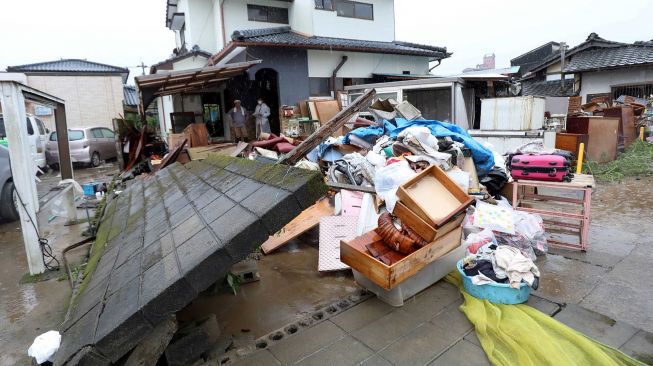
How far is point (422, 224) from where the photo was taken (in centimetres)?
304

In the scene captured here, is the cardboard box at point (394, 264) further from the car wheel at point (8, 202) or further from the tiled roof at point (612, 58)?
the tiled roof at point (612, 58)

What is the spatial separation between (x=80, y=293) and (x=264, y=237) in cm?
144

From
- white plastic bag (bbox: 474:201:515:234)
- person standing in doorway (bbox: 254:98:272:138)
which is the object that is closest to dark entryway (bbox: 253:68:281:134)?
person standing in doorway (bbox: 254:98:272:138)

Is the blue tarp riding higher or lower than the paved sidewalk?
higher

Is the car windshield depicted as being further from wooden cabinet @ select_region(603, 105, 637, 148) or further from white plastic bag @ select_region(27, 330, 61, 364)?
wooden cabinet @ select_region(603, 105, 637, 148)

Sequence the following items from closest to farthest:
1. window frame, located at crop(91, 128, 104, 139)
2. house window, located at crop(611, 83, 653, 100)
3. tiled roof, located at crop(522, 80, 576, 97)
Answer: house window, located at crop(611, 83, 653, 100) → window frame, located at crop(91, 128, 104, 139) → tiled roof, located at crop(522, 80, 576, 97)

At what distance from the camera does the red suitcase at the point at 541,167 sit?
4.18 meters

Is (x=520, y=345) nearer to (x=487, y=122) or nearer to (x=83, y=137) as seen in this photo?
(x=487, y=122)

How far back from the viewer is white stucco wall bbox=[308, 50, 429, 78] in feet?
45.8

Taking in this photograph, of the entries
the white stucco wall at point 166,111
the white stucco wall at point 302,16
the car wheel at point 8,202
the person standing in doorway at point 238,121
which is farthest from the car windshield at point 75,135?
the white stucco wall at point 302,16

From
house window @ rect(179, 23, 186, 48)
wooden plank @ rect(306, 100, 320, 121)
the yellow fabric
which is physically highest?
house window @ rect(179, 23, 186, 48)

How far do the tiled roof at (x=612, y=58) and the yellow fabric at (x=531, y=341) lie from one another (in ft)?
48.6

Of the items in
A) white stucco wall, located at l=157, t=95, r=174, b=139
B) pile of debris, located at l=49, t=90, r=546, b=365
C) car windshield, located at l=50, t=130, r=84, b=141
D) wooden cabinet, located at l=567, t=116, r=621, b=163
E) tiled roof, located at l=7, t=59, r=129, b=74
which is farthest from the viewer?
tiled roof, located at l=7, t=59, r=129, b=74

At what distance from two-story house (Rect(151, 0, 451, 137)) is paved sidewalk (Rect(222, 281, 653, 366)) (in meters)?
11.1
